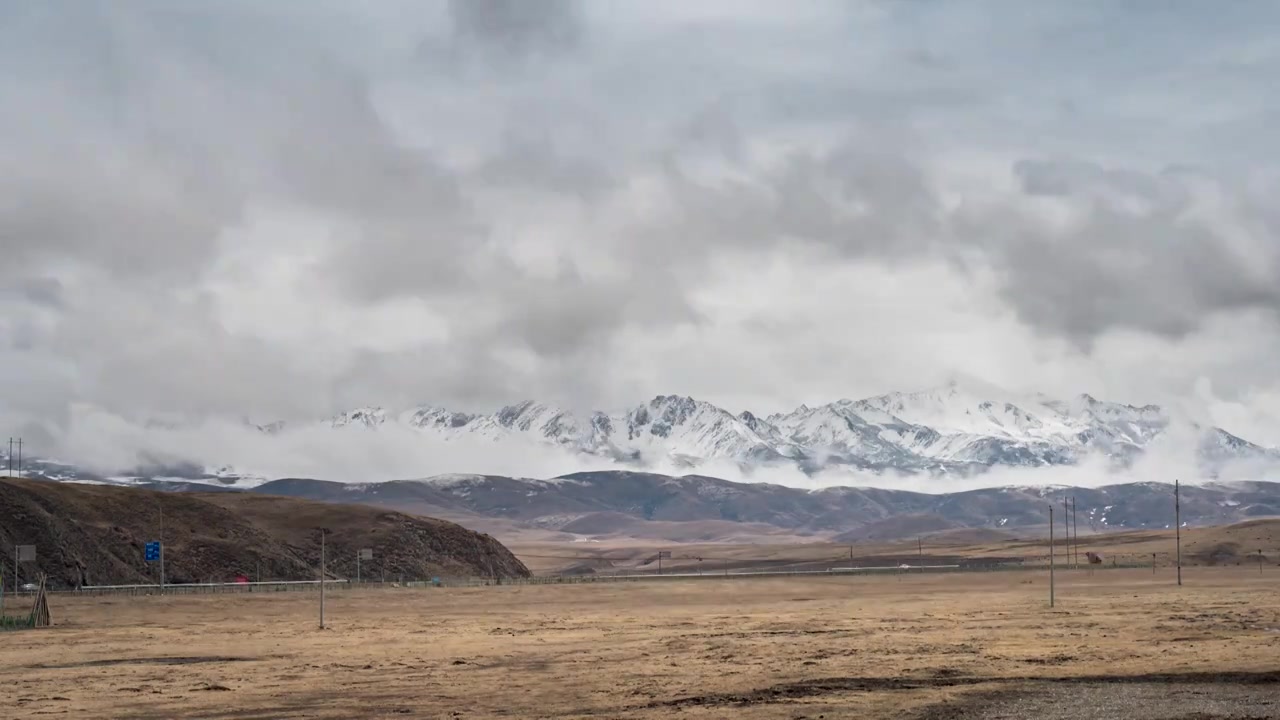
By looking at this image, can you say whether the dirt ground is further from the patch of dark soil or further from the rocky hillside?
the rocky hillside

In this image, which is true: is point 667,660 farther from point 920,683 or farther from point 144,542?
point 144,542

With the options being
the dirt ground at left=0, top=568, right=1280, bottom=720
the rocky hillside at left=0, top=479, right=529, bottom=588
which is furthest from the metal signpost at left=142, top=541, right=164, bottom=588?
the dirt ground at left=0, top=568, right=1280, bottom=720

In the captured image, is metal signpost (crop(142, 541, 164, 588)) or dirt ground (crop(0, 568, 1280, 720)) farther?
metal signpost (crop(142, 541, 164, 588))

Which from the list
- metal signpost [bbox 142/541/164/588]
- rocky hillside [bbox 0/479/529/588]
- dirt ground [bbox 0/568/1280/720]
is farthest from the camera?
metal signpost [bbox 142/541/164/588]

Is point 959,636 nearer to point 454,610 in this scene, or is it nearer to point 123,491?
point 454,610

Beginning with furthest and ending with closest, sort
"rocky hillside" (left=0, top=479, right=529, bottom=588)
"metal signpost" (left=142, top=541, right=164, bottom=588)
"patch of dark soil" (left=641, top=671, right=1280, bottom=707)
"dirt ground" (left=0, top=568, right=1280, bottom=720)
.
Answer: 1. "metal signpost" (left=142, top=541, right=164, bottom=588)
2. "rocky hillside" (left=0, top=479, right=529, bottom=588)
3. "patch of dark soil" (left=641, top=671, right=1280, bottom=707)
4. "dirt ground" (left=0, top=568, right=1280, bottom=720)

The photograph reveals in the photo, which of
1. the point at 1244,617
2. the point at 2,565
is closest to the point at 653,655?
the point at 1244,617

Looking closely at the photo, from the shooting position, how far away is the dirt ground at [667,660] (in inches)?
1802

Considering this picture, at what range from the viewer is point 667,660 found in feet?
208

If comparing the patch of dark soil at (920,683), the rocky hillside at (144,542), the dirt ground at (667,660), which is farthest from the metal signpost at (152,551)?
the patch of dark soil at (920,683)

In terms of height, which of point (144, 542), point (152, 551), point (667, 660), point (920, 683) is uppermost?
point (920, 683)

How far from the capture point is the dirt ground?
4578 centimetres

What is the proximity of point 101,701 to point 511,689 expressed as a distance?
44.8ft

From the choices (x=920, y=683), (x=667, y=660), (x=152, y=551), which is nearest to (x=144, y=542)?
(x=152, y=551)
